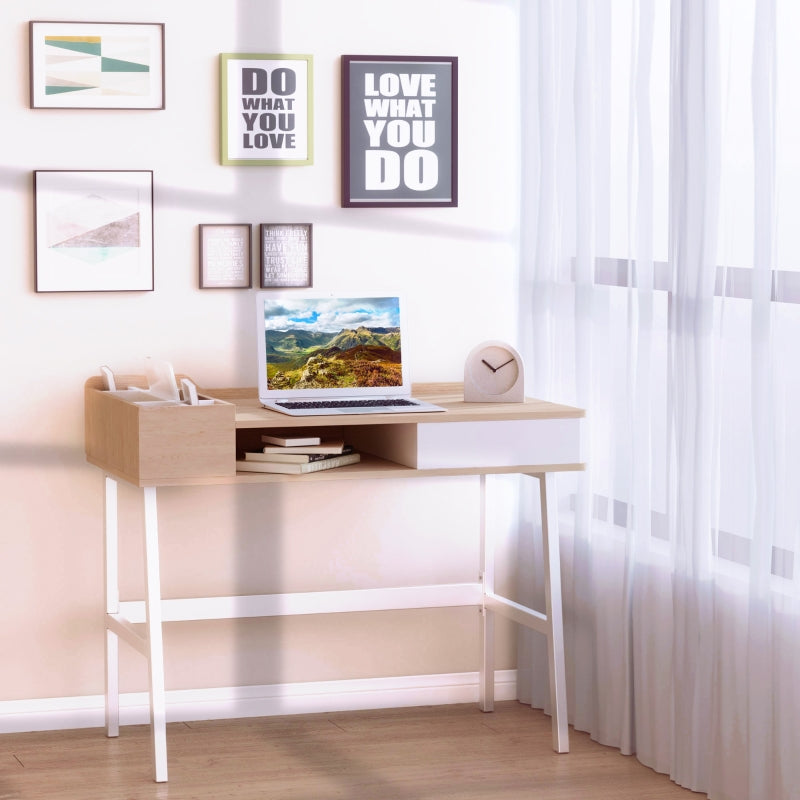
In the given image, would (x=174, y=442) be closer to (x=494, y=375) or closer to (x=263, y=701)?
(x=494, y=375)

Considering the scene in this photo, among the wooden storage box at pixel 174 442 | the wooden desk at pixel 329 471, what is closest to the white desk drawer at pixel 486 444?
the wooden desk at pixel 329 471

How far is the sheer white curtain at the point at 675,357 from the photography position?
291cm

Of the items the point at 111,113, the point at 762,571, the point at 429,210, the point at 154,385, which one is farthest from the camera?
the point at 429,210

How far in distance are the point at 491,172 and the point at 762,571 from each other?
1531 mm

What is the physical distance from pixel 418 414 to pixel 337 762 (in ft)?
2.99

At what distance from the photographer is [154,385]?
3461mm

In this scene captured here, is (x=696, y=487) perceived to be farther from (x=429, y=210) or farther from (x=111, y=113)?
(x=111, y=113)

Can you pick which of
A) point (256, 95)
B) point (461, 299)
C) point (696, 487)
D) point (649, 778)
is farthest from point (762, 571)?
point (256, 95)

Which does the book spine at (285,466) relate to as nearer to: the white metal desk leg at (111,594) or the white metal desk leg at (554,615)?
the white metal desk leg at (111,594)

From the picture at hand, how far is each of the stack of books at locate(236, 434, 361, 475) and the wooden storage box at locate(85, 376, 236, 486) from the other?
11cm

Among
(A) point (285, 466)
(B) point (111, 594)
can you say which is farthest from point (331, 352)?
(B) point (111, 594)

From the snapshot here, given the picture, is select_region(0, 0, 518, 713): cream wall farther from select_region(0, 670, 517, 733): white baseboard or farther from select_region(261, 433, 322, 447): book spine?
select_region(261, 433, 322, 447): book spine

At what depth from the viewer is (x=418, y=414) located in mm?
3408

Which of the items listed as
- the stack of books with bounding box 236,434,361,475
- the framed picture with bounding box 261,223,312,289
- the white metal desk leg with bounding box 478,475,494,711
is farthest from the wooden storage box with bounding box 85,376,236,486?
the white metal desk leg with bounding box 478,475,494,711
